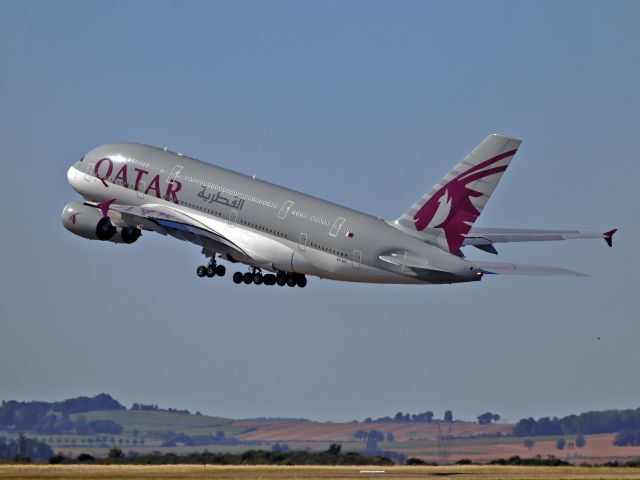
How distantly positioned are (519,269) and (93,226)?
2841cm

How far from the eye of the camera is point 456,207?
251 ft

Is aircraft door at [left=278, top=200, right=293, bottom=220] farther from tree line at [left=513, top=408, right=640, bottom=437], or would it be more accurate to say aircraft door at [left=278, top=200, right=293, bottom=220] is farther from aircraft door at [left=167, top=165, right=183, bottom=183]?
tree line at [left=513, top=408, right=640, bottom=437]

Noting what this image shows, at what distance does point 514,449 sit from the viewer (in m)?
114

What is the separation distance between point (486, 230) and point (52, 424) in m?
61.0

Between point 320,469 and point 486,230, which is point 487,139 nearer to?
point 486,230

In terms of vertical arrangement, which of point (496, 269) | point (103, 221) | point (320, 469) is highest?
point (103, 221)

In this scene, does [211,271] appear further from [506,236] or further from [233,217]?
[506,236]

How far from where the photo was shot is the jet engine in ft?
297

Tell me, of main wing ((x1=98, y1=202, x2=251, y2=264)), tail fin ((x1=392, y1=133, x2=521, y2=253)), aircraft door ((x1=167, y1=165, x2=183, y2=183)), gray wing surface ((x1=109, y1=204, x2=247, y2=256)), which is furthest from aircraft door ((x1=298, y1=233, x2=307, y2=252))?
aircraft door ((x1=167, y1=165, x2=183, y2=183))

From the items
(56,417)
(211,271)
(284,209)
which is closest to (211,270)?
(211,271)

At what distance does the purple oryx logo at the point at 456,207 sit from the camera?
75.9 metres

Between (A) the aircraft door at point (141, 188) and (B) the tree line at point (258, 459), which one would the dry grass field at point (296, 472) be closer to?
(B) the tree line at point (258, 459)

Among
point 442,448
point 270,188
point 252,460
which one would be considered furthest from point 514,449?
point 270,188

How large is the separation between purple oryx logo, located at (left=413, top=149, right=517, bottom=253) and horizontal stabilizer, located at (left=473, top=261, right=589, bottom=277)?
81.5 inches
